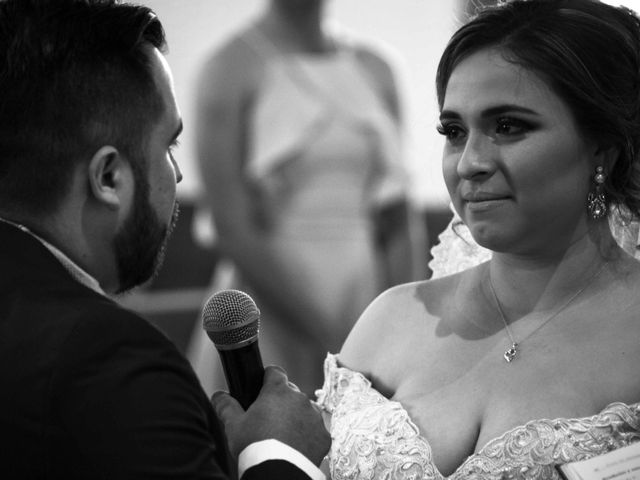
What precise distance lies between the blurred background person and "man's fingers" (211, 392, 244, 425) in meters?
2.88

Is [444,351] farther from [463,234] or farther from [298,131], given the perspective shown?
[298,131]

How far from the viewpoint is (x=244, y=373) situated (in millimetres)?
1749

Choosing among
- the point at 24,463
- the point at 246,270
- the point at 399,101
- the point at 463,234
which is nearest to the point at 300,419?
the point at 24,463

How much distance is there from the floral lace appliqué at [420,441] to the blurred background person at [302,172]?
2.27 meters

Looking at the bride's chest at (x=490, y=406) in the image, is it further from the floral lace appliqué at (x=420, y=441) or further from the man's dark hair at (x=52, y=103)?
the man's dark hair at (x=52, y=103)

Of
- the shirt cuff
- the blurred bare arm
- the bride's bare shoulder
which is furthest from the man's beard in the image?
the blurred bare arm

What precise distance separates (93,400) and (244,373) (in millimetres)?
423

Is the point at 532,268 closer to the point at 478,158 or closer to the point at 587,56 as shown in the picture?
the point at 478,158

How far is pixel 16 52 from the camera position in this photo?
158cm

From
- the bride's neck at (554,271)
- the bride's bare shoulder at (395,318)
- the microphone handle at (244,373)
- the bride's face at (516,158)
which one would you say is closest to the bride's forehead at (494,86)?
the bride's face at (516,158)

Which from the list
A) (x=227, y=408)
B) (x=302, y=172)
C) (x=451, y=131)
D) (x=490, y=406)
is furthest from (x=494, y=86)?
(x=302, y=172)

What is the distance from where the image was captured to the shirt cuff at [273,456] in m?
1.60

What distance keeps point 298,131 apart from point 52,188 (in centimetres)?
305

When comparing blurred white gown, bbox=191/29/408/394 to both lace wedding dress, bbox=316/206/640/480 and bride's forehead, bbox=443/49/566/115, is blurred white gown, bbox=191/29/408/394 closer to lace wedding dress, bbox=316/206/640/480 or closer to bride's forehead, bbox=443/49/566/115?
lace wedding dress, bbox=316/206/640/480
